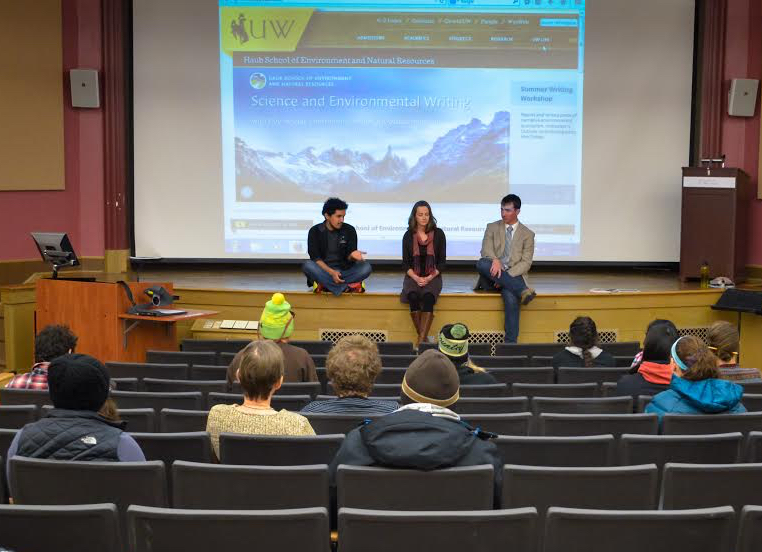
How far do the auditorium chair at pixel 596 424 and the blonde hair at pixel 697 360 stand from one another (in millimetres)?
250

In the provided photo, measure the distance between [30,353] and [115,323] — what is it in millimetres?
1767

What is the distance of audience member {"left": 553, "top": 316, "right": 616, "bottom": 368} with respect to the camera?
17.7 ft

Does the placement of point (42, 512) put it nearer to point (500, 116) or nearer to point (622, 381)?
point (622, 381)

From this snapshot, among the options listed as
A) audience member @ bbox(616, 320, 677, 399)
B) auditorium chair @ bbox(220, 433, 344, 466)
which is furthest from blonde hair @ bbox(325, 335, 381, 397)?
audience member @ bbox(616, 320, 677, 399)

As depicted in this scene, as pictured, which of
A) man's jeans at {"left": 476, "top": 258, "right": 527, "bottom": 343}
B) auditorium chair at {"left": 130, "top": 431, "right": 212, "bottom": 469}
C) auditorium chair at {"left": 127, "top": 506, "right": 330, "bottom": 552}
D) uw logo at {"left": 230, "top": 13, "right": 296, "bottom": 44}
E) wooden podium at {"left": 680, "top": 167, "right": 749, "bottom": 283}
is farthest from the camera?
uw logo at {"left": 230, "top": 13, "right": 296, "bottom": 44}

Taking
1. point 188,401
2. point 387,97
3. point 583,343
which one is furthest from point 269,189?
point 188,401

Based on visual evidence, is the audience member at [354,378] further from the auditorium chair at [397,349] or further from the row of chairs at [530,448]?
the auditorium chair at [397,349]

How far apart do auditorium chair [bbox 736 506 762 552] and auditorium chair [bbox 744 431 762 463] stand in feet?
3.59

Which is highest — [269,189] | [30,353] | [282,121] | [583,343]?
[282,121]

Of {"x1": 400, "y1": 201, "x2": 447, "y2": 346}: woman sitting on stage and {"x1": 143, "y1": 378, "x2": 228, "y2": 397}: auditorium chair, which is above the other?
{"x1": 400, "y1": 201, "x2": 447, "y2": 346}: woman sitting on stage

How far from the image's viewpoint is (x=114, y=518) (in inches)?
91.5

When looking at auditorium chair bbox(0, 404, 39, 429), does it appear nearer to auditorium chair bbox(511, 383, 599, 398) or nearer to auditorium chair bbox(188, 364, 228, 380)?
auditorium chair bbox(188, 364, 228, 380)

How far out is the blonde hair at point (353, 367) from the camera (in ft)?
11.6

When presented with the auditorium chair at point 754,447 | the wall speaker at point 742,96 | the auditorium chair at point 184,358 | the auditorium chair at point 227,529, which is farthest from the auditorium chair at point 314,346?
the wall speaker at point 742,96
